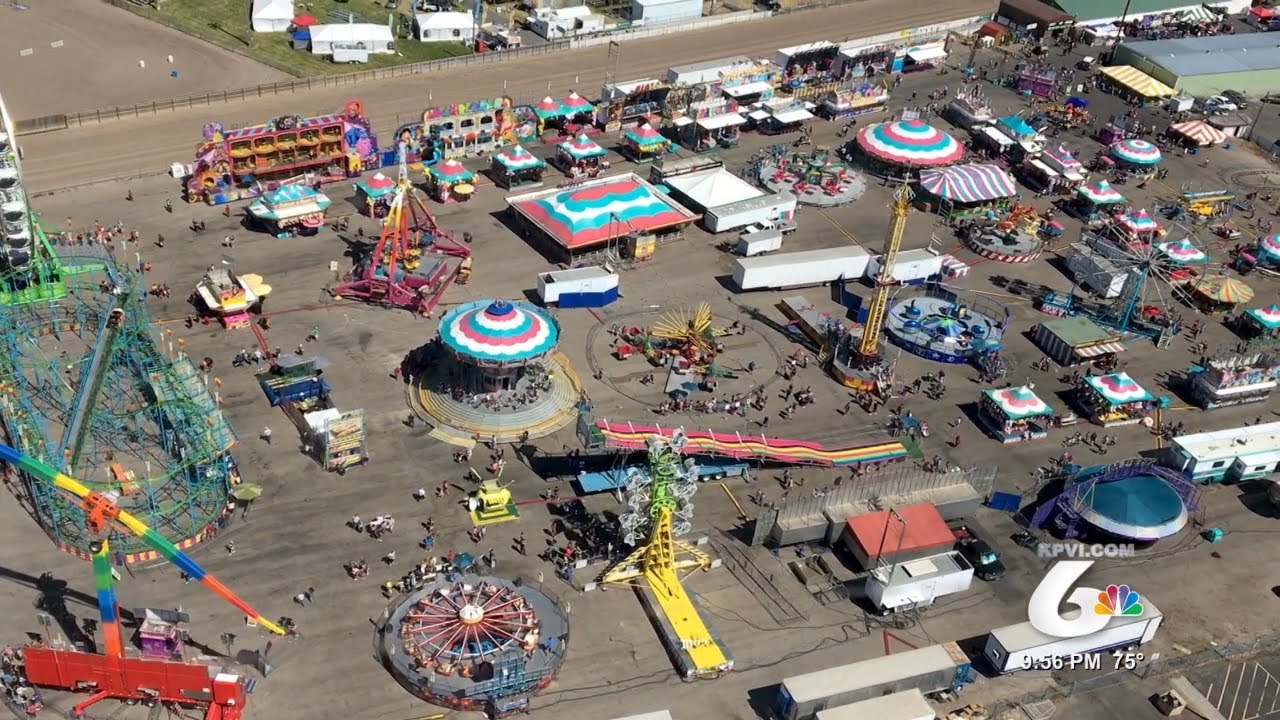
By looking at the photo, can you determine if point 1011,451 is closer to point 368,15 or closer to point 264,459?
point 264,459

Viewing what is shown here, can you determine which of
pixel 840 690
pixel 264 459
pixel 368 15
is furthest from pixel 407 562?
pixel 368 15

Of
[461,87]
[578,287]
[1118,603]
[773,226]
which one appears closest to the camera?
[1118,603]

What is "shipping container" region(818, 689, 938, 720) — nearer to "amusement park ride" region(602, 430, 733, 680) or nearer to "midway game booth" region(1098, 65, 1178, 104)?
"amusement park ride" region(602, 430, 733, 680)

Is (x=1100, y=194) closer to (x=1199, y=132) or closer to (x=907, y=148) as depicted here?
(x=907, y=148)

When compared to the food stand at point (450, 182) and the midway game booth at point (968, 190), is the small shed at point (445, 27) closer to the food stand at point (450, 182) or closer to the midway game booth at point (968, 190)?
the food stand at point (450, 182)

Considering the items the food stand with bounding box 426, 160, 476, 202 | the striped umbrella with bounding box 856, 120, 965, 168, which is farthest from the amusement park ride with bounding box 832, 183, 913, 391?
the food stand with bounding box 426, 160, 476, 202

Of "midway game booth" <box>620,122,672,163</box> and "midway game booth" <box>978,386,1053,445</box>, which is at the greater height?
"midway game booth" <box>620,122,672,163</box>

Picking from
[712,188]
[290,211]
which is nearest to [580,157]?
[712,188]
